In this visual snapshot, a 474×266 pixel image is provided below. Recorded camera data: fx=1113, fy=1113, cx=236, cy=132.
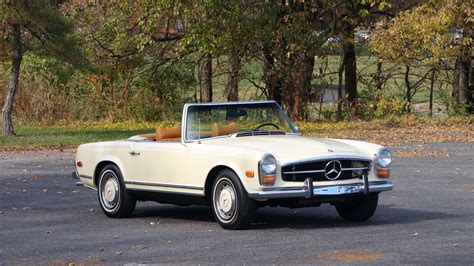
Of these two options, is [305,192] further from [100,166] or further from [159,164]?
[100,166]

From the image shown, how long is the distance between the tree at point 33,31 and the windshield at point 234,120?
47.7 feet

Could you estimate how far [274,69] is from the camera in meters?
34.6

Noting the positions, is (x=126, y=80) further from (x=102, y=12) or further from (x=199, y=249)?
(x=199, y=249)

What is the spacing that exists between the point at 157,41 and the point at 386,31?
7.38 metres

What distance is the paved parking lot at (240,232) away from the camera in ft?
32.1

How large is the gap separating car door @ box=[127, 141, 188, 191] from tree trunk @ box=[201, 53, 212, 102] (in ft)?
73.0

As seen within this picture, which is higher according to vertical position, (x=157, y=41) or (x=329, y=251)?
(x=157, y=41)

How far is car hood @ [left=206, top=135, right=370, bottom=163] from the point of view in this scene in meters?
11.5

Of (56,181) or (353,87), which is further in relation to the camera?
(353,87)

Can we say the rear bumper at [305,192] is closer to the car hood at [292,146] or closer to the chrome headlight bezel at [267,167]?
the chrome headlight bezel at [267,167]

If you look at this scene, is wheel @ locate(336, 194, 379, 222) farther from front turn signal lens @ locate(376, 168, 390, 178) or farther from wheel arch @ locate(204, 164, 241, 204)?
wheel arch @ locate(204, 164, 241, 204)

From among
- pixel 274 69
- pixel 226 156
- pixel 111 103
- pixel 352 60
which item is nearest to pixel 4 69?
pixel 111 103

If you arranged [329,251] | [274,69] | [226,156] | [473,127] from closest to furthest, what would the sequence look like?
[329,251]
[226,156]
[473,127]
[274,69]

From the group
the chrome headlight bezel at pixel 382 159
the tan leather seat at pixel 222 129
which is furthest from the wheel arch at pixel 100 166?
the chrome headlight bezel at pixel 382 159
